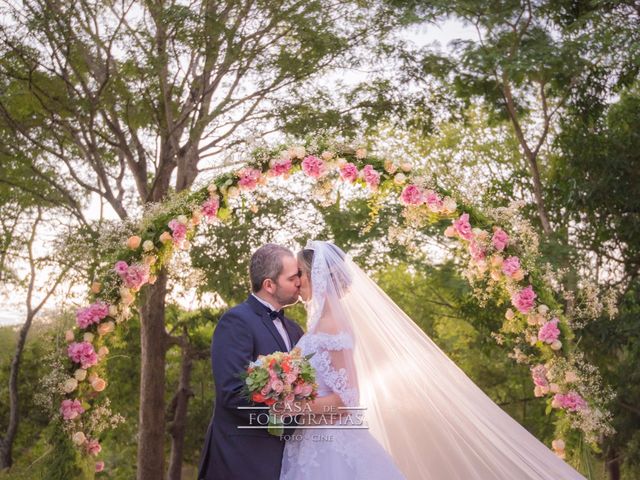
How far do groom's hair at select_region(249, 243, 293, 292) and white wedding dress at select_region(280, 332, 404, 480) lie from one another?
503mm

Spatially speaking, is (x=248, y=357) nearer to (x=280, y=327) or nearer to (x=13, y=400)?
(x=280, y=327)

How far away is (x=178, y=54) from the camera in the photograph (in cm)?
932

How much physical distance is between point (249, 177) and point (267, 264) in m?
1.79

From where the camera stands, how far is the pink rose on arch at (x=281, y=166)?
247 inches

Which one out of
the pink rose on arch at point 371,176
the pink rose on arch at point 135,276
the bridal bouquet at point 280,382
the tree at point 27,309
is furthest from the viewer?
the tree at point 27,309

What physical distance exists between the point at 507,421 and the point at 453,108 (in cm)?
735

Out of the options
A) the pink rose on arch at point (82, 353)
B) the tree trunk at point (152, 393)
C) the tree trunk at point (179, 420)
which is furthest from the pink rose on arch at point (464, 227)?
the tree trunk at point (179, 420)

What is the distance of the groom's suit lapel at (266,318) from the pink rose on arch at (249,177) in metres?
1.83

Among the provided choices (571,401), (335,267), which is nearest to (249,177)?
(335,267)

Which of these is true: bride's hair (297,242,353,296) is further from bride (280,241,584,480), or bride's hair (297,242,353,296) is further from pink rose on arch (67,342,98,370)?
pink rose on arch (67,342,98,370)

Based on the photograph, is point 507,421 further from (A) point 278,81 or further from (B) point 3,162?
(B) point 3,162

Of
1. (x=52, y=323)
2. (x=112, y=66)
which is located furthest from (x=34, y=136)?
(x=52, y=323)

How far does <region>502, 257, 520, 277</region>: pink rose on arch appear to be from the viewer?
624 centimetres

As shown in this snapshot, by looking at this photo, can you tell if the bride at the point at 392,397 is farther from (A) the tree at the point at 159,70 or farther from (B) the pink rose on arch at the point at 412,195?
(A) the tree at the point at 159,70
